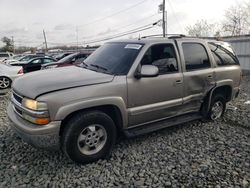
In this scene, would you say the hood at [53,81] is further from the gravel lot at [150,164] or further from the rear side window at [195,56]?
the rear side window at [195,56]

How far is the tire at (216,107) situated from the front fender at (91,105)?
2377mm

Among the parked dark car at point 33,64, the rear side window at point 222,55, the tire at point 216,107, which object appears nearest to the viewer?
the rear side window at point 222,55

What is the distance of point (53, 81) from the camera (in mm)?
3342

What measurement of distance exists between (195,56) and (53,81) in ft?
9.21

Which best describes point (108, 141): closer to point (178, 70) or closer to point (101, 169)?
point (101, 169)

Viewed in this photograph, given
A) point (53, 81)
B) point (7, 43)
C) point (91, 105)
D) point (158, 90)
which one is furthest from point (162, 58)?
point (7, 43)

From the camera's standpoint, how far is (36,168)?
11.3ft

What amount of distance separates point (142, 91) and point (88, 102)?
974mm

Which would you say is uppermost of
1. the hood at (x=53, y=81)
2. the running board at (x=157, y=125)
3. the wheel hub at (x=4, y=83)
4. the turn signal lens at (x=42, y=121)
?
the hood at (x=53, y=81)

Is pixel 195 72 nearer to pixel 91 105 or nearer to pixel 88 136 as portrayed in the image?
pixel 91 105

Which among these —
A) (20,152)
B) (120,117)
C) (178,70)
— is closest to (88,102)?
(120,117)

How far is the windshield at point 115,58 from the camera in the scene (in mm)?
3801

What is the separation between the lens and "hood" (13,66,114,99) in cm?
317

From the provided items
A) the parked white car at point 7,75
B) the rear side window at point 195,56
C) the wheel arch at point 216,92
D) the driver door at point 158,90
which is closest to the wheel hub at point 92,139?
the driver door at point 158,90
